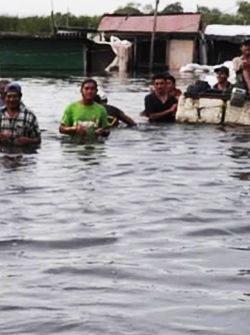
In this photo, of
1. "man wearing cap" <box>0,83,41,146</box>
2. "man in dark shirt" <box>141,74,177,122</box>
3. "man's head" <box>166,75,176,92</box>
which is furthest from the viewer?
"man's head" <box>166,75,176,92</box>

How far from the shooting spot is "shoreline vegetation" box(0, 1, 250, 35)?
6234 centimetres

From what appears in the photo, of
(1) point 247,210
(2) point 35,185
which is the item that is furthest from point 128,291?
(2) point 35,185

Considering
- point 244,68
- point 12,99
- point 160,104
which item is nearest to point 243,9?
point 160,104

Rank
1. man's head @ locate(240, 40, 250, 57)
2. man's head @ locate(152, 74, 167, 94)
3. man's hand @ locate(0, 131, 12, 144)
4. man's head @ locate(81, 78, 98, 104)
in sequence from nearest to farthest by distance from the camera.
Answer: man's hand @ locate(0, 131, 12, 144) → man's head @ locate(81, 78, 98, 104) → man's head @ locate(240, 40, 250, 57) → man's head @ locate(152, 74, 167, 94)

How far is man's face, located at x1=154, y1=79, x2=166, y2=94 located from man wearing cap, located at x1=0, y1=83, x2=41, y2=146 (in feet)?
12.2

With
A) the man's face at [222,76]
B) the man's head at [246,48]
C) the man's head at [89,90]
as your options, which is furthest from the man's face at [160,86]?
the man's head at [89,90]

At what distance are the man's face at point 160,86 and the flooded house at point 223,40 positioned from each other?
95.3 ft

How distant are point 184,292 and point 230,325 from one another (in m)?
0.72

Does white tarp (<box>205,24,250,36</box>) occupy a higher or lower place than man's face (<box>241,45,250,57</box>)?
lower

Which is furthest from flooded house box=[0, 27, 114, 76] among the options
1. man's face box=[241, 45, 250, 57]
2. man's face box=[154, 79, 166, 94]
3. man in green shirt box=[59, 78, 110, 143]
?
man in green shirt box=[59, 78, 110, 143]

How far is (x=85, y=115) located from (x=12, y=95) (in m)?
1.66

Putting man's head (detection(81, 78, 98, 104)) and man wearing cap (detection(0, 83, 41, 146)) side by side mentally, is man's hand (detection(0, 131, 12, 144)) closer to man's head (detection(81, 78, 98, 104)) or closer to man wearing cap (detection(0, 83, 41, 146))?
man wearing cap (detection(0, 83, 41, 146))

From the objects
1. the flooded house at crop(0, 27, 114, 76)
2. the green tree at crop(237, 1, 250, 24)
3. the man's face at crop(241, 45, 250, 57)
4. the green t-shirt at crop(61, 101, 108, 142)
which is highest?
the man's face at crop(241, 45, 250, 57)

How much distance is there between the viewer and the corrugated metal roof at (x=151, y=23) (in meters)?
46.3
